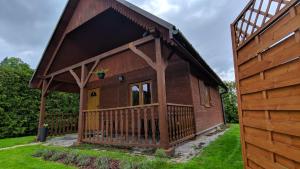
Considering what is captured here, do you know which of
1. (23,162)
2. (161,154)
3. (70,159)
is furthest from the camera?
(23,162)

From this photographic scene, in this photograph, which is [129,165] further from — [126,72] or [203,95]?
[203,95]

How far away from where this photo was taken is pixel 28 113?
8.82 m

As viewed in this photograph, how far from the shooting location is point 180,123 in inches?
199

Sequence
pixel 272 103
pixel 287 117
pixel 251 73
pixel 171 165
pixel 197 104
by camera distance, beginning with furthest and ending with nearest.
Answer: pixel 197 104, pixel 171 165, pixel 251 73, pixel 272 103, pixel 287 117

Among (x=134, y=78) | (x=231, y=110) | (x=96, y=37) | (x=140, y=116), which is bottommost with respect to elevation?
(x=231, y=110)

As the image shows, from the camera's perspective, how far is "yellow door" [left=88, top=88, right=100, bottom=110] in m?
9.27

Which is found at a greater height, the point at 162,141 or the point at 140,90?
the point at 140,90

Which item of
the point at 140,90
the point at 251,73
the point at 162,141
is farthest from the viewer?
the point at 140,90

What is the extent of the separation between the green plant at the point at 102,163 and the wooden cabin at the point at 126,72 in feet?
3.19

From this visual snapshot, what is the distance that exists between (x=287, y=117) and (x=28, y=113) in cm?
1067

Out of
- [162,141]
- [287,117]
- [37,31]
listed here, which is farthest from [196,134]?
[37,31]

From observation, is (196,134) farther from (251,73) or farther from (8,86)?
(8,86)

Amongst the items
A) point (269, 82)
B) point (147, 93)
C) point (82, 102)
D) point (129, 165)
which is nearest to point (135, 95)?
point (147, 93)

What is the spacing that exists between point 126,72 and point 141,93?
1.37 m
